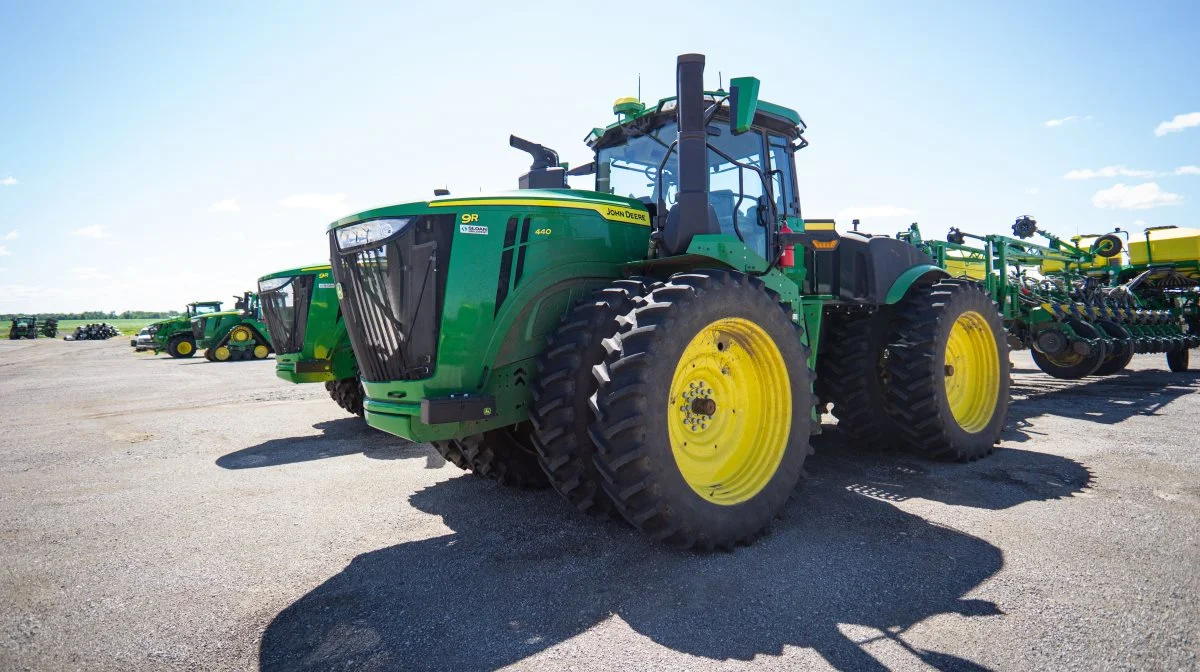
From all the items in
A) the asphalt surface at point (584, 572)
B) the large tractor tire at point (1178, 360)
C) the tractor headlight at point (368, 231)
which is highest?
the tractor headlight at point (368, 231)

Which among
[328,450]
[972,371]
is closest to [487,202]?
[328,450]

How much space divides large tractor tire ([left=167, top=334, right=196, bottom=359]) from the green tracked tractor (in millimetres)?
27552

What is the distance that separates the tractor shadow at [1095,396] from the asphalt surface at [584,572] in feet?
4.79

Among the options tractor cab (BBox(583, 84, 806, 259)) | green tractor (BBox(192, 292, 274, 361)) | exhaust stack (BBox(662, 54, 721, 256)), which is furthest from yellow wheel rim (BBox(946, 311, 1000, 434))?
green tractor (BBox(192, 292, 274, 361))

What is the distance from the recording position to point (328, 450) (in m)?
6.86

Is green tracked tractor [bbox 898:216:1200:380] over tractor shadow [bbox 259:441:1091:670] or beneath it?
over

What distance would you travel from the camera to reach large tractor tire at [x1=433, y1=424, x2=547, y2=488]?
182 inches

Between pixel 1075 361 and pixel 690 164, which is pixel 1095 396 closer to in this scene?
pixel 1075 361

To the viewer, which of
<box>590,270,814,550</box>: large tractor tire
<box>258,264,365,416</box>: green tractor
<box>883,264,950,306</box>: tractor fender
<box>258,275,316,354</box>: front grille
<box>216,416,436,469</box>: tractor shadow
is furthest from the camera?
<box>258,275,316,354</box>: front grille

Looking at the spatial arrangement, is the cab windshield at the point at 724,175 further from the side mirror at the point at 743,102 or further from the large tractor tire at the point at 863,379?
the large tractor tire at the point at 863,379

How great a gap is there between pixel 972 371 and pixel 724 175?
327 cm

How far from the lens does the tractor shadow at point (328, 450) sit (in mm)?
6352

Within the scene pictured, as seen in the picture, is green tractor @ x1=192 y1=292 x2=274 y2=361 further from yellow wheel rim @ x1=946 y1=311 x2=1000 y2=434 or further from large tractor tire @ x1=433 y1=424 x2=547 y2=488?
yellow wheel rim @ x1=946 y1=311 x2=1000 y2=434

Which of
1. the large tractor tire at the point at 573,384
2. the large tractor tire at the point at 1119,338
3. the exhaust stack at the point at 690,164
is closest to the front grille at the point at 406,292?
the large tractor tire at the point at 573,384
